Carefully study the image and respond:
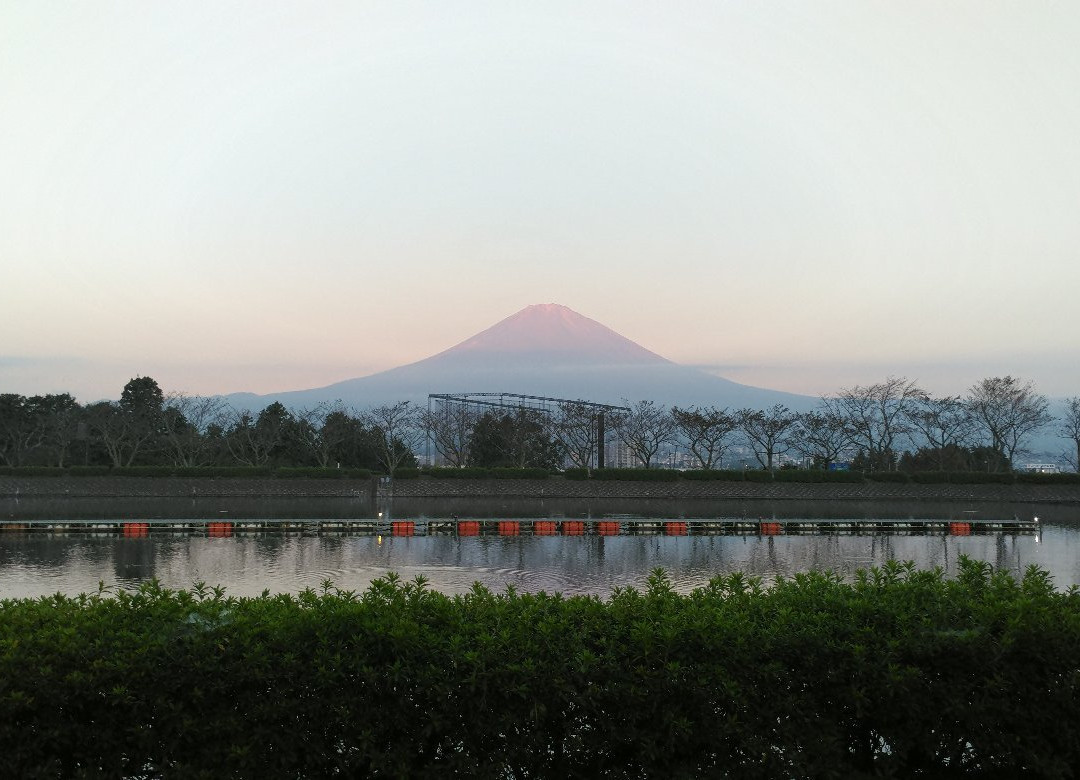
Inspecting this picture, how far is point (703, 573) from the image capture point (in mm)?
22000

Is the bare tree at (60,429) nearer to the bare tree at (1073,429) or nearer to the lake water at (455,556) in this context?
the lake water at (455,556)

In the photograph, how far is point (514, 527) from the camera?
3142 centimetres

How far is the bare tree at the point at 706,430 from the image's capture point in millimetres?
55500

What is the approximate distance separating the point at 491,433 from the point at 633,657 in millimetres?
52444

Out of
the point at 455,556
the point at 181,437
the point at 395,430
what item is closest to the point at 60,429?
the point at 181,437

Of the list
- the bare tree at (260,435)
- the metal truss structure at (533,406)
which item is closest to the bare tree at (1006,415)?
the metal truss structure at (533,406)

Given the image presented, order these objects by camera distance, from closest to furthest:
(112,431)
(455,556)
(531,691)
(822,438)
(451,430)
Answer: (531,691) → (455,556) → (112,431) → (822,438) → (451,430)

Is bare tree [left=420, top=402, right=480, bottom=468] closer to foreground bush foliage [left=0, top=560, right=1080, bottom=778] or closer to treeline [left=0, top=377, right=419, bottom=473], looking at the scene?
treeline [left=0, top=377, right=419, bottom=473]

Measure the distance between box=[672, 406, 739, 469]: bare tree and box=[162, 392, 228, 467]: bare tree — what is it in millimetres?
30658

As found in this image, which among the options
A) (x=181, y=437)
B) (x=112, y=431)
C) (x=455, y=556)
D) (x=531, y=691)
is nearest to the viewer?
(x=531, y=691)

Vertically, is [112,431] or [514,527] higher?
[112,431]

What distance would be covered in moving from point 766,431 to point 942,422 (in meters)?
12.7

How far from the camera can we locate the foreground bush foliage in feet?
16.5

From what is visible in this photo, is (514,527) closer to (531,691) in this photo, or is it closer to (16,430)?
(531,691)
